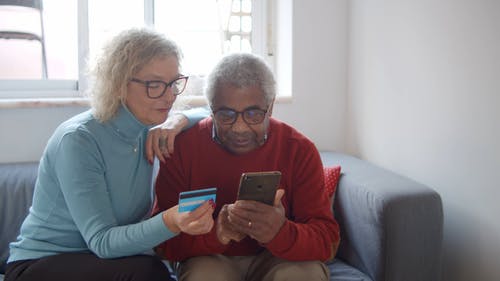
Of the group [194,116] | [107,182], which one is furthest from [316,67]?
[107,182]

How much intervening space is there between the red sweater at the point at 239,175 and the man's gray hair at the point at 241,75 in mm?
159

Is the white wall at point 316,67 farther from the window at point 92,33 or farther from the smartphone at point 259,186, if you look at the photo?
the smartphone at point 259,186

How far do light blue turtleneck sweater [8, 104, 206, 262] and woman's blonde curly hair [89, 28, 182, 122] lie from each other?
0.12 ft

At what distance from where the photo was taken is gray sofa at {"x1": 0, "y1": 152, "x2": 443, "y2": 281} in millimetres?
1647

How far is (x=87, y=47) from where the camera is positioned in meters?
2.41

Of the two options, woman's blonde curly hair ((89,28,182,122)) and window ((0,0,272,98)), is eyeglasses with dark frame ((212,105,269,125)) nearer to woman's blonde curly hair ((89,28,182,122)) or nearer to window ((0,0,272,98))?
woman's blonde curly hair ((89,28,182,122))

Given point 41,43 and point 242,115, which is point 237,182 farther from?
point 41,43

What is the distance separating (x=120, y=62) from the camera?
1437 millimetres

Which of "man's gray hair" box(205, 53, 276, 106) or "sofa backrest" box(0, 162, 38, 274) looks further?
"sofa backrest" box(0, 162, 38, 274)

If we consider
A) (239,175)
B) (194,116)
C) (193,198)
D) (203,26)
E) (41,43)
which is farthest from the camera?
(203,26)

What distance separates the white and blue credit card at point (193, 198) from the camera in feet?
4.00

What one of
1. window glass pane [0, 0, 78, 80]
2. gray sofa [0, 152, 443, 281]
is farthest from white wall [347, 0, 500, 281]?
window glass pane [0, 0, 78, 80]

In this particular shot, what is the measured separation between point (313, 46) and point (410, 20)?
605 millimetres

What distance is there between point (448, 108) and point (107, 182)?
3.84 ft
